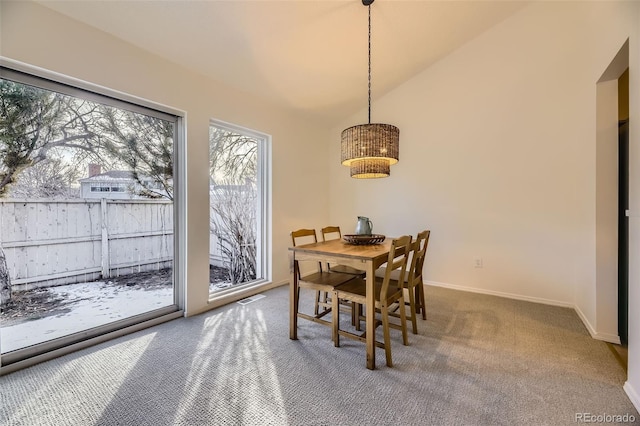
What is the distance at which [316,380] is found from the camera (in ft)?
5.63

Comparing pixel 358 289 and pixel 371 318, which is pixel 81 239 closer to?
pixel 358 289

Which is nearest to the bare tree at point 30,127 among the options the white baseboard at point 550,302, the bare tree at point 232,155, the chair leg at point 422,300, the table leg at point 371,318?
the bare tree at point 232,155

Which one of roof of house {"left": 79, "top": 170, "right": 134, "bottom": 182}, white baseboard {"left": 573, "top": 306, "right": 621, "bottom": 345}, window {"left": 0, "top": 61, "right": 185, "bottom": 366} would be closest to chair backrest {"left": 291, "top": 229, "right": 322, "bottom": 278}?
window {"left": 0, "top": 61, "right": 185, "bottom": 366}

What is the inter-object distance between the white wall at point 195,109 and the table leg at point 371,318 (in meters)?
1.80

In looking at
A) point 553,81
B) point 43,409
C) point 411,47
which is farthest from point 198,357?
point 553,81

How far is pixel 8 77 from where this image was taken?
1.78 m

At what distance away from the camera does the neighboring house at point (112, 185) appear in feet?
7.29

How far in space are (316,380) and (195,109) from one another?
261 cm

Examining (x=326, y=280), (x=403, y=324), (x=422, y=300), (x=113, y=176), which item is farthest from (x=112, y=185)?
(x=422, y=300)

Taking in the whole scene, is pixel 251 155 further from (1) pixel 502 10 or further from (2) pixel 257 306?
(1) pixel 502 10

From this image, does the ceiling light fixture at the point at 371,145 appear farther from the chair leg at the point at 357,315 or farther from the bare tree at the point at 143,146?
the bare tree at the point at 143,146

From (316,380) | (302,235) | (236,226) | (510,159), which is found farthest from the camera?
(236,226)

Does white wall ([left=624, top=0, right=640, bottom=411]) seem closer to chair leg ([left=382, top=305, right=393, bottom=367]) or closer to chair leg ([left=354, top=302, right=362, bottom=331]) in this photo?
chair leg ([left=382, top=305, right=393, bottom=367])

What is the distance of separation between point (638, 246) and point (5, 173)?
392 cm
